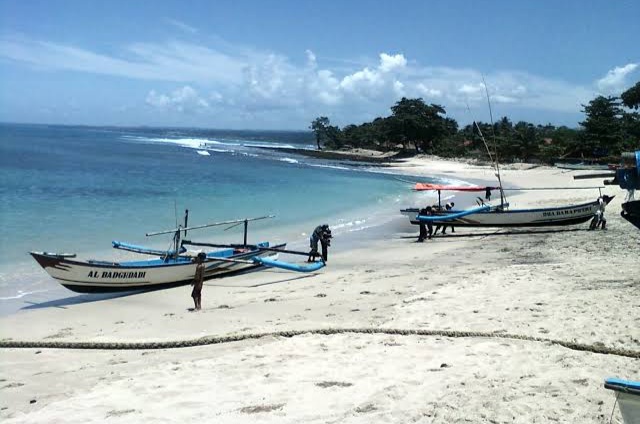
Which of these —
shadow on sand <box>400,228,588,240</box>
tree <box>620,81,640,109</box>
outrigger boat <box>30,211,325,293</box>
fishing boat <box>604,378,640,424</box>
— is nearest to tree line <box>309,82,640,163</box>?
tree <box>620,81,640,109</box>

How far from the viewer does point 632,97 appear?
41.4 meters

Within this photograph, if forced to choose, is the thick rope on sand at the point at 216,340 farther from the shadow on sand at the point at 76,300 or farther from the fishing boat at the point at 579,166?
the fishing boat at the point at 579,166

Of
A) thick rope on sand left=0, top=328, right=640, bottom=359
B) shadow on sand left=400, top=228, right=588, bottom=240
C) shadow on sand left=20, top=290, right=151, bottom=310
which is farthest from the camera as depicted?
shadow on sand left=400, top=228, right=588, bottom=240

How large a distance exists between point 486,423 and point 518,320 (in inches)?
135

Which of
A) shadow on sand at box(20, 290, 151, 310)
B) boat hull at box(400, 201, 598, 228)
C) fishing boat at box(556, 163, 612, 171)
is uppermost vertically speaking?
fishing boat at box(556, 163, 612, 171)

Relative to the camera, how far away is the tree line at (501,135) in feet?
149

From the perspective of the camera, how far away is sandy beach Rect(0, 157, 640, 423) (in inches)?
207

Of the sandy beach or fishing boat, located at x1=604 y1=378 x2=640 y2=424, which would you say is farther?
the sandy beach

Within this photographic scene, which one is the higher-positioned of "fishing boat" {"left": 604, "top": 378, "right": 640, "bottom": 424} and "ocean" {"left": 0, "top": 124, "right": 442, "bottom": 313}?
"fishing boat" {"left": 604, "top": 378, "right": 640, "bottom": 424}

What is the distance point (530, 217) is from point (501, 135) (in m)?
40.2

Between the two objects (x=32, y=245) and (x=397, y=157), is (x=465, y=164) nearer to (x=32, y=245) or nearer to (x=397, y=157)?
(x=397, y=157)

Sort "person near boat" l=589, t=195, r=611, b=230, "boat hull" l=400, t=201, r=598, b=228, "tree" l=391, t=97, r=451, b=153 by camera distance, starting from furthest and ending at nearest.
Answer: "tree" l=391, t=97, r=451, b=153 → "boat hull" l=400, t=201, r=598, b=228 → "person near boat" l=589, t=195, r=611, b=230

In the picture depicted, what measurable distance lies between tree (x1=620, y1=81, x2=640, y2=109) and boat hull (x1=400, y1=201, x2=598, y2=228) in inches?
1117

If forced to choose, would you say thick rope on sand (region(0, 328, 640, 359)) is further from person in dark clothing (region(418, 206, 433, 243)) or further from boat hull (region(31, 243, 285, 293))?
person in dark clothing (region(418, 206, 433, 243))
